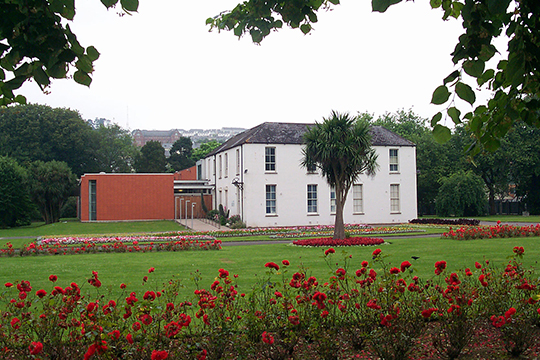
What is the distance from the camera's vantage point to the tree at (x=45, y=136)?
56.3 metres

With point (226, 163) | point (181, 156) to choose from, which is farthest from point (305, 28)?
point (181, 156)

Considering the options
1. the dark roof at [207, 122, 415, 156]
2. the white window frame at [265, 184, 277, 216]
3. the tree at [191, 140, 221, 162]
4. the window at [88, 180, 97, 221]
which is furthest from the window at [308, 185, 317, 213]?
the tree at [191, 140, 221, 162]

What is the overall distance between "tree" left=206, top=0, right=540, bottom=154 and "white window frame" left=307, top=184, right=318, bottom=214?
3160cm

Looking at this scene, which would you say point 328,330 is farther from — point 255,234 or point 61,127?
point 61,127

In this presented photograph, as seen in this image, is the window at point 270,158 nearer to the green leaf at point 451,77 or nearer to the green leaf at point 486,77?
the green leaf at point 486,77

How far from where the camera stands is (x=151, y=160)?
70.8m

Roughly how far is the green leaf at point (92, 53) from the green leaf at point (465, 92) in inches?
91.7

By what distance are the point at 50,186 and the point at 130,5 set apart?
142ft

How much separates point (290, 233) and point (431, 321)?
21.9m

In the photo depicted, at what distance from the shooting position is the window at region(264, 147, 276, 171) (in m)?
35.6

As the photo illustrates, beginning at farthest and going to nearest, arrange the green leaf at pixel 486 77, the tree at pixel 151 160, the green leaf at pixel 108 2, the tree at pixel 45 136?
1. the tree at pixel 151 160
2. the tree at pixel 45 136
3. the green leaf at pixel 486 77
4. the green leaf at pixel 108 2

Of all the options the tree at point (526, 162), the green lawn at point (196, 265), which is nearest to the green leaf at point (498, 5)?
the green lawn at point (196, 265)

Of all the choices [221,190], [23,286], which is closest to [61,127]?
[221,190]

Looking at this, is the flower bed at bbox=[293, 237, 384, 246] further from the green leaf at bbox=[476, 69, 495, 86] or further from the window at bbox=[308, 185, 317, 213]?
the window at bbox=[308, 185, 317, 213]
